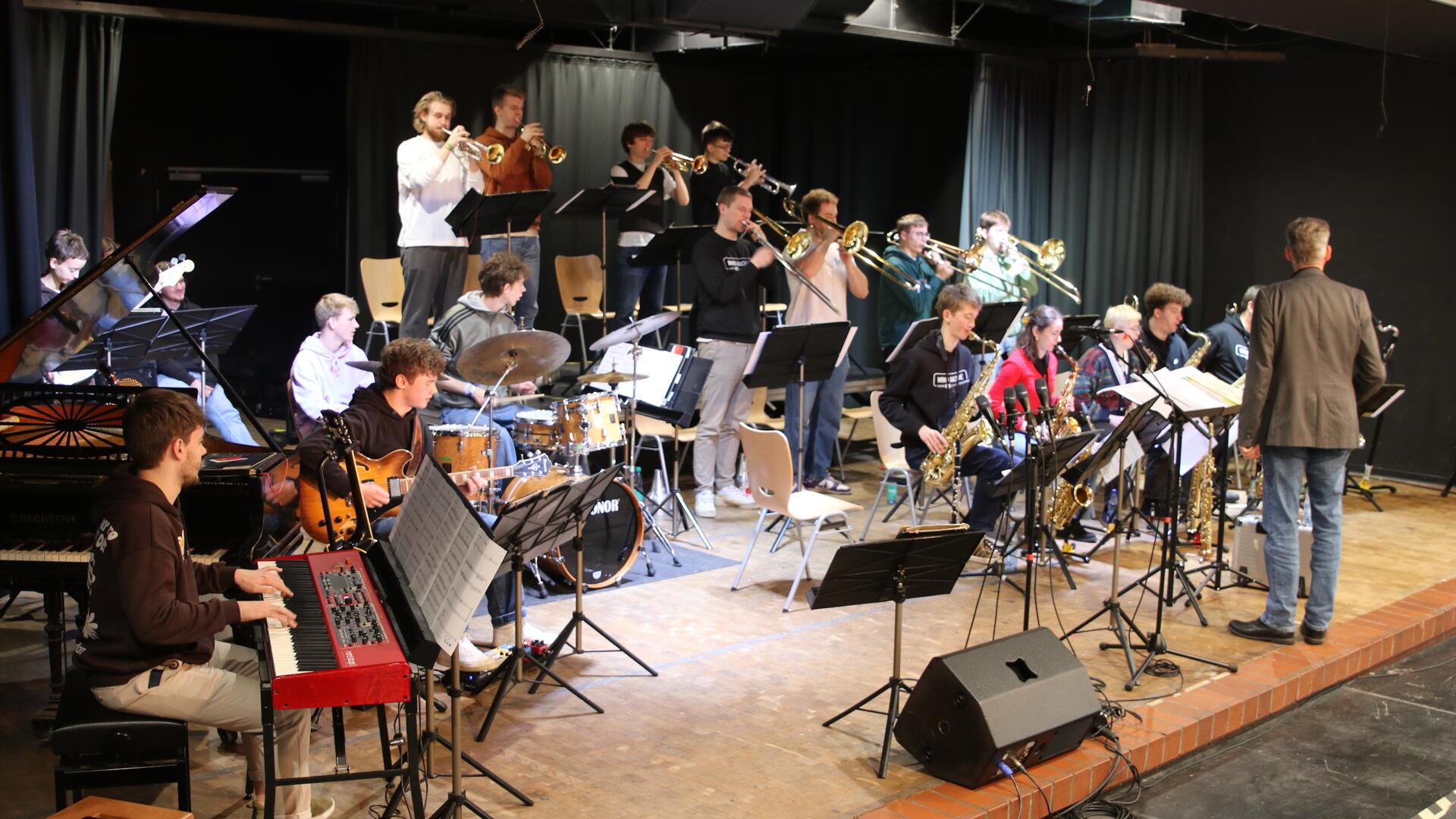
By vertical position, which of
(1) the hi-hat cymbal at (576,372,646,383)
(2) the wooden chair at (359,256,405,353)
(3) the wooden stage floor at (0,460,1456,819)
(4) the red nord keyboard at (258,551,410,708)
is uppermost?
(2) the wooden chair at (359,256,405,353)

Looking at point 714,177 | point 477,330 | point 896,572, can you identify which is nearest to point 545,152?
point 714,177

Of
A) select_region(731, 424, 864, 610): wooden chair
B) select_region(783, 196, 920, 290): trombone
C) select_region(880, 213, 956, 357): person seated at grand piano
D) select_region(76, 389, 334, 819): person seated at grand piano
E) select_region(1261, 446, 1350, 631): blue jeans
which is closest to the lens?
select_region(76, 389, 334, 819): person seated at grand piano

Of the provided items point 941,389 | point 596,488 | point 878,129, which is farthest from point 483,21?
point 596,488

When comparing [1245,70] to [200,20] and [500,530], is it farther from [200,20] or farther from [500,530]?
[500,530]

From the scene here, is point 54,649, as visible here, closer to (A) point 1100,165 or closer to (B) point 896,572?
(B) point 896,572

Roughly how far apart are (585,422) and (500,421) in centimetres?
82

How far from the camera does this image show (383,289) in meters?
9.34

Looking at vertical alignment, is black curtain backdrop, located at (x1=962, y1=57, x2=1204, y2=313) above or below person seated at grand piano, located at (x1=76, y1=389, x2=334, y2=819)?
above

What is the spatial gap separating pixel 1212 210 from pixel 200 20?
25.3ft

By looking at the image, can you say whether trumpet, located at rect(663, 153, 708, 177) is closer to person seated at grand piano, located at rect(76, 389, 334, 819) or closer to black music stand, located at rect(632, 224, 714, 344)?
black music stand, located at rect(632, 224, 714, 344)

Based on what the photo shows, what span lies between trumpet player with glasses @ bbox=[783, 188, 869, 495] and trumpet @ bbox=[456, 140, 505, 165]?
192 centimetres

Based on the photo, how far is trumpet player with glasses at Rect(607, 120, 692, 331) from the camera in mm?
9250

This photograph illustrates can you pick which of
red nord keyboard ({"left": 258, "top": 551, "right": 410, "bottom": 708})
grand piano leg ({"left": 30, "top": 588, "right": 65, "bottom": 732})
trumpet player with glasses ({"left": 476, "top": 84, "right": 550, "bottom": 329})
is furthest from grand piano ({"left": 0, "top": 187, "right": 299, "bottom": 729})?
trumpet player with glasses ({"left": 476, "top": 84, "right": 550, "bottom": 329})

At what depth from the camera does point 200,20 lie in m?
8.75
